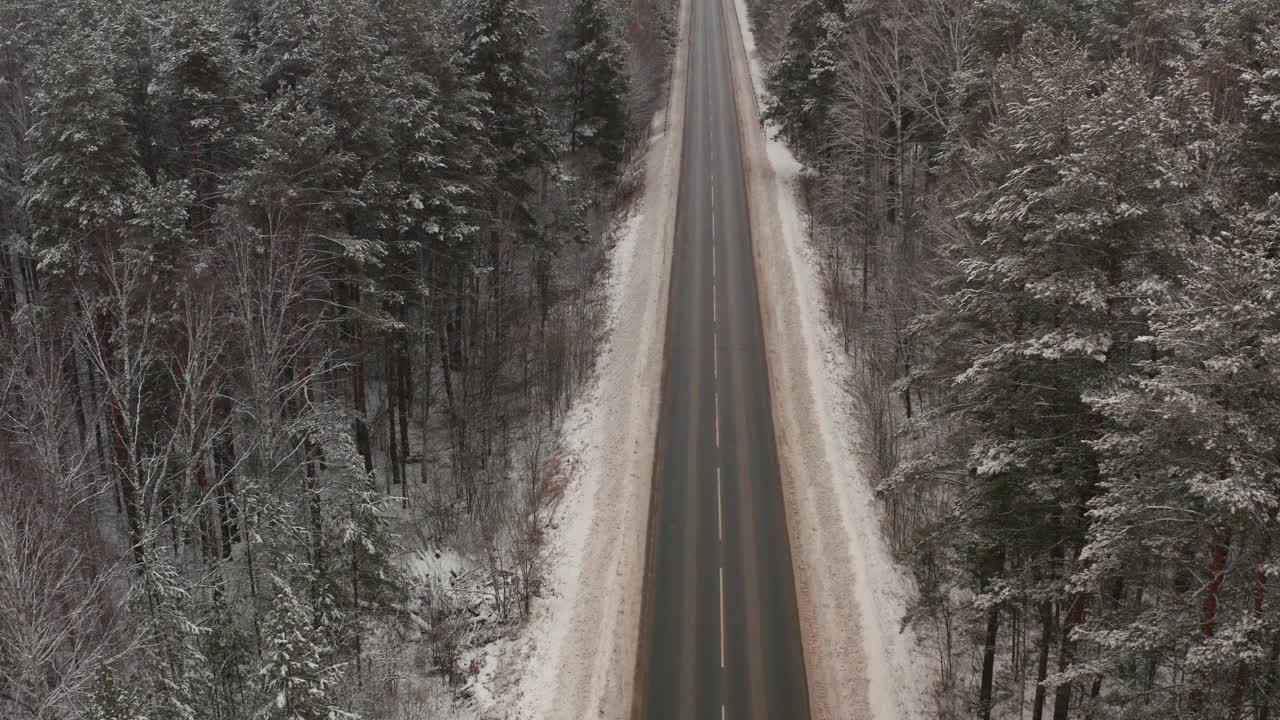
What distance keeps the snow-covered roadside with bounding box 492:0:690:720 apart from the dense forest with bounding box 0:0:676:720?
1.25 meters

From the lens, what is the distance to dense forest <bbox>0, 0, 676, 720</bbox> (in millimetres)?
15633

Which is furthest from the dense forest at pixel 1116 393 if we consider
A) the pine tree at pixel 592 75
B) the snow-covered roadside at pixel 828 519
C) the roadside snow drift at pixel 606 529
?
the pine tree at pixel 592 75

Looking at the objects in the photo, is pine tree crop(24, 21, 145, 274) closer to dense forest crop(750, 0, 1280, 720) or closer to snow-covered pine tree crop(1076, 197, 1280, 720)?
dense forest crop(750, 0, 1280, 720)

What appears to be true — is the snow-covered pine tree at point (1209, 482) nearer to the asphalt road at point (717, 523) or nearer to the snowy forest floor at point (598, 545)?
the asphalt road at point (717, 523)

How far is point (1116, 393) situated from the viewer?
1327cm

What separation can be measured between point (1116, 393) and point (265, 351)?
1740cm

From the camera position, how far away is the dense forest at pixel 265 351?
15633 millimetres

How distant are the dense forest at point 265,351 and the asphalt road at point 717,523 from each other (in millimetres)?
4770

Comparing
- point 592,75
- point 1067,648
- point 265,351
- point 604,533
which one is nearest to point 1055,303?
point 1067,648

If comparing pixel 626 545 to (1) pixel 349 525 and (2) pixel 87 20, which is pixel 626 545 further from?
(2) pixel 87 20

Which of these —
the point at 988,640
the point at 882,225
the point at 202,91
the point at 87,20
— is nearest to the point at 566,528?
the point at 988,640

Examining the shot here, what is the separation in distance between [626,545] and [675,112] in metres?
50.7

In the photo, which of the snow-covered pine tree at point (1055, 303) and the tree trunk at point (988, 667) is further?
the tree trunk at point (988, 667)

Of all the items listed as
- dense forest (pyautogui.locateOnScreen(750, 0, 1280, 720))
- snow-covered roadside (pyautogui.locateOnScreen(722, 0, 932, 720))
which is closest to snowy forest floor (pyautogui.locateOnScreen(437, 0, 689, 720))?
snow-covered roadside (pyautogui.locateOnScreen(722, 0, 932, 720))
